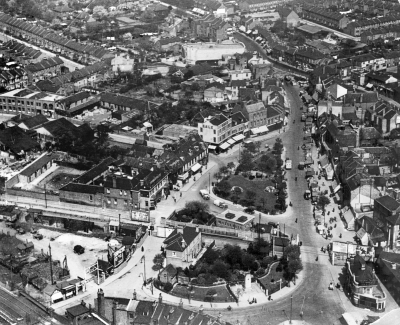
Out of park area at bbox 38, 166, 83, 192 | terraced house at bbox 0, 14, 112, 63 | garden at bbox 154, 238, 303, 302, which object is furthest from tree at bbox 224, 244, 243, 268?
terraced house at bbox 0, 14, 112, 63

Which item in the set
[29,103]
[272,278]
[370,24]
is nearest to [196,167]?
[272,278]

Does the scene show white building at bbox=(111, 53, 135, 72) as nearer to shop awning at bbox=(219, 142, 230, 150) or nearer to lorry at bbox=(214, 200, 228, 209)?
shop awning at bbox=(219, 142, 230, 150)

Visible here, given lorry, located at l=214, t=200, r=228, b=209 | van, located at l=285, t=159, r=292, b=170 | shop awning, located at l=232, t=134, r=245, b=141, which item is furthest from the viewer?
shop awning, located at l=232, t=134, r=245, b=141

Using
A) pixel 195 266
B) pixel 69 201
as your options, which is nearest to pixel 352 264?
pixel 195 266

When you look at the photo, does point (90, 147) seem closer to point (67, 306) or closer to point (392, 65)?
point (67, 306)

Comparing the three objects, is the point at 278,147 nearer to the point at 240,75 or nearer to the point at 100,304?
the point at 240,75
